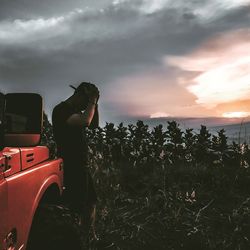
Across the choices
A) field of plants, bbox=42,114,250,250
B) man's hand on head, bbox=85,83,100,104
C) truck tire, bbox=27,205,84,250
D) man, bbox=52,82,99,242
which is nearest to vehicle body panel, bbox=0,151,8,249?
truck tire, bbox=27,205,84,250

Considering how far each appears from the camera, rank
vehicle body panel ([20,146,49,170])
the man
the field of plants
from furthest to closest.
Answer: the field of plants, the man, vehicle body panel ([20,146,49,170])

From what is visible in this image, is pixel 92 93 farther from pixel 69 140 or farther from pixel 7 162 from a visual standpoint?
pixel 7 162

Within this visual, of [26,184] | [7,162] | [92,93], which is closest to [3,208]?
[7,162]

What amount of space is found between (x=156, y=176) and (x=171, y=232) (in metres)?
2.57

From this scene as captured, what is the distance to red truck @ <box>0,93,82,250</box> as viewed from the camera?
7.24 feet

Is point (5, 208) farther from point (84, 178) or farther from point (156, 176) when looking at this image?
point (156, 176)

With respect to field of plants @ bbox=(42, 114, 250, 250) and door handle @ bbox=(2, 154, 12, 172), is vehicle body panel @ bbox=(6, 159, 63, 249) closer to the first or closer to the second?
door handle @ bbox=(2, 154, 12, 172)

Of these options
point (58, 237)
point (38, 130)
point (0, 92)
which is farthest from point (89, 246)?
point (0, 92)

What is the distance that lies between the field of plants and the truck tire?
89 cm

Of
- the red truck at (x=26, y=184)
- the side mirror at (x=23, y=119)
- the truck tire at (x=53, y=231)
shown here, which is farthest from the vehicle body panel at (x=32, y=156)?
the truck tire at (x=53, y=231)

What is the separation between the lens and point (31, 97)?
2744mm

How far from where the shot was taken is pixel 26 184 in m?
2.57

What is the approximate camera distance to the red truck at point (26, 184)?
2.21 m

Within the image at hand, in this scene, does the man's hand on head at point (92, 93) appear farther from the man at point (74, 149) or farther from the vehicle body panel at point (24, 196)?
the vehicle body panel at point (24, 196)
